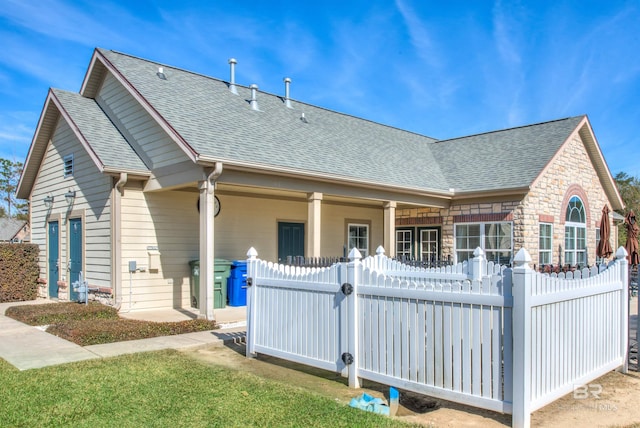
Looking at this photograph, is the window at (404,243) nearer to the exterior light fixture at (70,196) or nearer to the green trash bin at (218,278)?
the green trash bin at (218,278)

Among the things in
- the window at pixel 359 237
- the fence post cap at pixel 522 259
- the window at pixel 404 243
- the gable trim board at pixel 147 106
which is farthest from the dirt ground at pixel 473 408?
the window at pixel 404 243

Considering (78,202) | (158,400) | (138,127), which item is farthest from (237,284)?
(158,400)

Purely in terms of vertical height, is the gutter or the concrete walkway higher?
the gutter

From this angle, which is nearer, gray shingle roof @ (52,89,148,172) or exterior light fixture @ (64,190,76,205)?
gray shingle roof @ (52,89,148,172)

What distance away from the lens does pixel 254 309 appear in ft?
21.5

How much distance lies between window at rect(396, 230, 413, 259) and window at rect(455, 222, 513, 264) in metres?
1.79

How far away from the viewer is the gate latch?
17.1 feet

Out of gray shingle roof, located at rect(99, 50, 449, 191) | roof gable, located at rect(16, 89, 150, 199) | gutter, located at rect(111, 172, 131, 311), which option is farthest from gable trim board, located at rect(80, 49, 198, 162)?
gutter, located at rect(111, 172, 131, 311)

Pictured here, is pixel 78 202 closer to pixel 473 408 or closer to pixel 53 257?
pixel 53 257

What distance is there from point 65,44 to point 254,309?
14.0m

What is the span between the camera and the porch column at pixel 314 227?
35.2ft

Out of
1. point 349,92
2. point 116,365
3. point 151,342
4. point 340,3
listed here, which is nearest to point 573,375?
point 116,365

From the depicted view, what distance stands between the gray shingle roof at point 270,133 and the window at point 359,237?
105 inches

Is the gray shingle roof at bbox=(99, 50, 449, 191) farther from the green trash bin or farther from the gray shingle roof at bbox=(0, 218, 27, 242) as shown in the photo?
the gray shingle roof at bbox=(0, 218, 27, 242)
